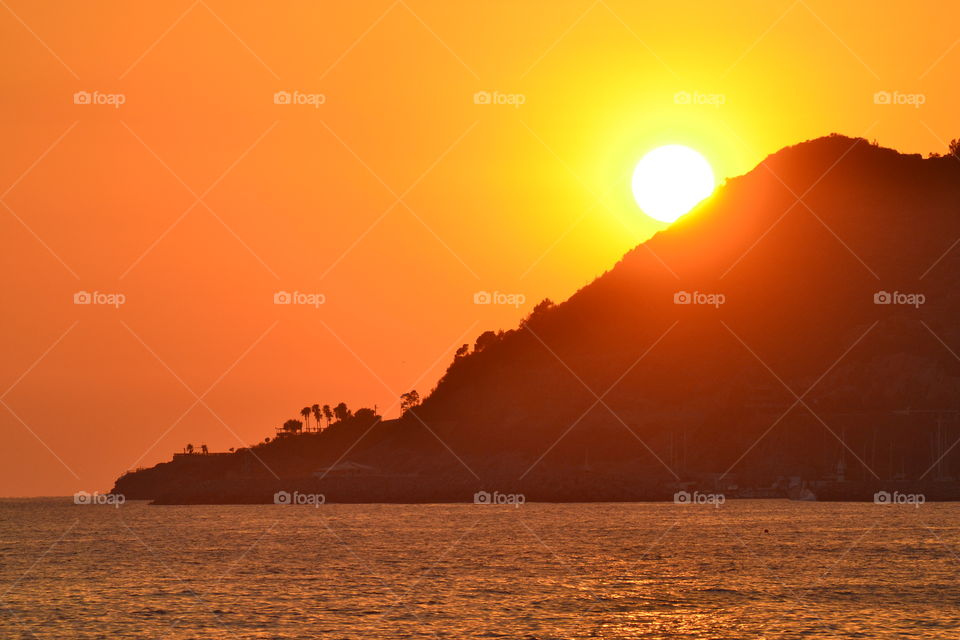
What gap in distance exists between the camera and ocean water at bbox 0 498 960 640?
181 ft

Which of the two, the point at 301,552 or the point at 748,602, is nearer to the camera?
the point at 748,602

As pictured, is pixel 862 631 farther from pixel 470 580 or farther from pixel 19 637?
A: pixel 19 637

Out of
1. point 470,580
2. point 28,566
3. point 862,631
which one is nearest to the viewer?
point 862,631

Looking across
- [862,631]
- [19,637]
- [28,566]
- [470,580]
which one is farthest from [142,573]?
[862,631]

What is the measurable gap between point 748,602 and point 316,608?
21.4m

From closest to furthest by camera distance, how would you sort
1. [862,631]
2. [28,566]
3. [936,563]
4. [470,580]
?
[862,631], [470,580], [936,563], [28,566]

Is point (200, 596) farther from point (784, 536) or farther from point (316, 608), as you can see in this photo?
point (784, 536)

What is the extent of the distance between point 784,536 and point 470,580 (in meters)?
45.3

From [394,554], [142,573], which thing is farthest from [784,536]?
[142,573]

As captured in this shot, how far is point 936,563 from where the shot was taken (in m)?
82.0

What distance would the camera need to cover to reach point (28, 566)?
96.1 metres

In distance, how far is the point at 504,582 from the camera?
73312 mm

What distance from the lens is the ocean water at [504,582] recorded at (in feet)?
181

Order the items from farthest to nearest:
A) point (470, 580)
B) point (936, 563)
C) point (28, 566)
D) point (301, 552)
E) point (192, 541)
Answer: point (192, 541) → point (301, 552) → point (28, 566) → point (936, 563) → point (470, 580)
